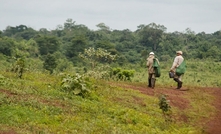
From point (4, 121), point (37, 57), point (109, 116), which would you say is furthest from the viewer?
point (37, 57)

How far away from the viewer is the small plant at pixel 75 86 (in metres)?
11.3

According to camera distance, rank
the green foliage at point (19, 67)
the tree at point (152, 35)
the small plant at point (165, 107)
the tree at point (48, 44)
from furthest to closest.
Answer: the tree at point (152, 35) → the tree at point (48, 44) → the green foliage at point (19, 67) → the small plant at point (165, 107)

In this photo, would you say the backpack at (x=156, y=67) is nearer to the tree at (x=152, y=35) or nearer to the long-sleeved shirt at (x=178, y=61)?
the long-sleeved shirt at (x=178, y=61)

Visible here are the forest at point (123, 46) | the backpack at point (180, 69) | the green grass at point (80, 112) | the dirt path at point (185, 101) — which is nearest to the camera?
the green grass at point (80, 112)

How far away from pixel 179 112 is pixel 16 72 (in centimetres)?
570

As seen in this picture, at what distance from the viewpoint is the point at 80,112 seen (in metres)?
9.51

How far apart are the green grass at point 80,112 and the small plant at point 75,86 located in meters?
0.24

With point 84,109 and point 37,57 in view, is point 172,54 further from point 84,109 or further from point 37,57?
point 84,109

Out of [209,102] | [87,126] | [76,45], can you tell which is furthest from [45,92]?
[76,45]

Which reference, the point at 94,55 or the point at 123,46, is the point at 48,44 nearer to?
the point at 123,46

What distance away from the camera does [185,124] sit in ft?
35.9

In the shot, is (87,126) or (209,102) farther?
(209,102)

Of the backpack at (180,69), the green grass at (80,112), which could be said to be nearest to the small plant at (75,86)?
the green grass at (80,112)

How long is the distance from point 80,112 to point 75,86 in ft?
6.92
